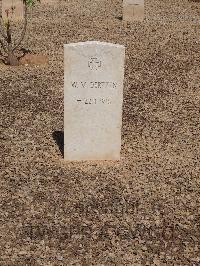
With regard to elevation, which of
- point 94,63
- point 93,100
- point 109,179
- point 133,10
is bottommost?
point 109,179

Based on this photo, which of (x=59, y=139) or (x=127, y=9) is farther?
(x=127, y=9)

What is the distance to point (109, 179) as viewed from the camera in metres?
5.91

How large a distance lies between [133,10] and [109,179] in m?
9.61

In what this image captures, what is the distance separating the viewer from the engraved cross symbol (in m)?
5.73

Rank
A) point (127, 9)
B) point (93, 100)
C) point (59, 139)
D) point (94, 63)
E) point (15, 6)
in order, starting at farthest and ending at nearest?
point (127, 9) → point (15, 6) → point (59, 139) → point (93, 100) → point (94, 63)

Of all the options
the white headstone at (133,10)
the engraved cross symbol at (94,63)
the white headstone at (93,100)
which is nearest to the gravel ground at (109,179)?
the white headstone at (93,100)

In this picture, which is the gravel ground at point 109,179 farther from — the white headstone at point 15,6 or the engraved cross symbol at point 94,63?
the white headstone at point 15,6

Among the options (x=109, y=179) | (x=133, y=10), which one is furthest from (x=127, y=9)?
(x=109, y=179)

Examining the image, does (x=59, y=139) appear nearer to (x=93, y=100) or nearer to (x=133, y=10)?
(x=93, y=100)

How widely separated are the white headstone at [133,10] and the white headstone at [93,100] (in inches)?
355

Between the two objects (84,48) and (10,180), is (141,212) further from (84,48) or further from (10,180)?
(84,48)

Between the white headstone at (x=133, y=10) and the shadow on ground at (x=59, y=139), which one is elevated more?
the white headstone at (x=133, y=10)

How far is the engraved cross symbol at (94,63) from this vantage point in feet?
18.8

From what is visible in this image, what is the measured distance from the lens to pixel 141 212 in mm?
5254
